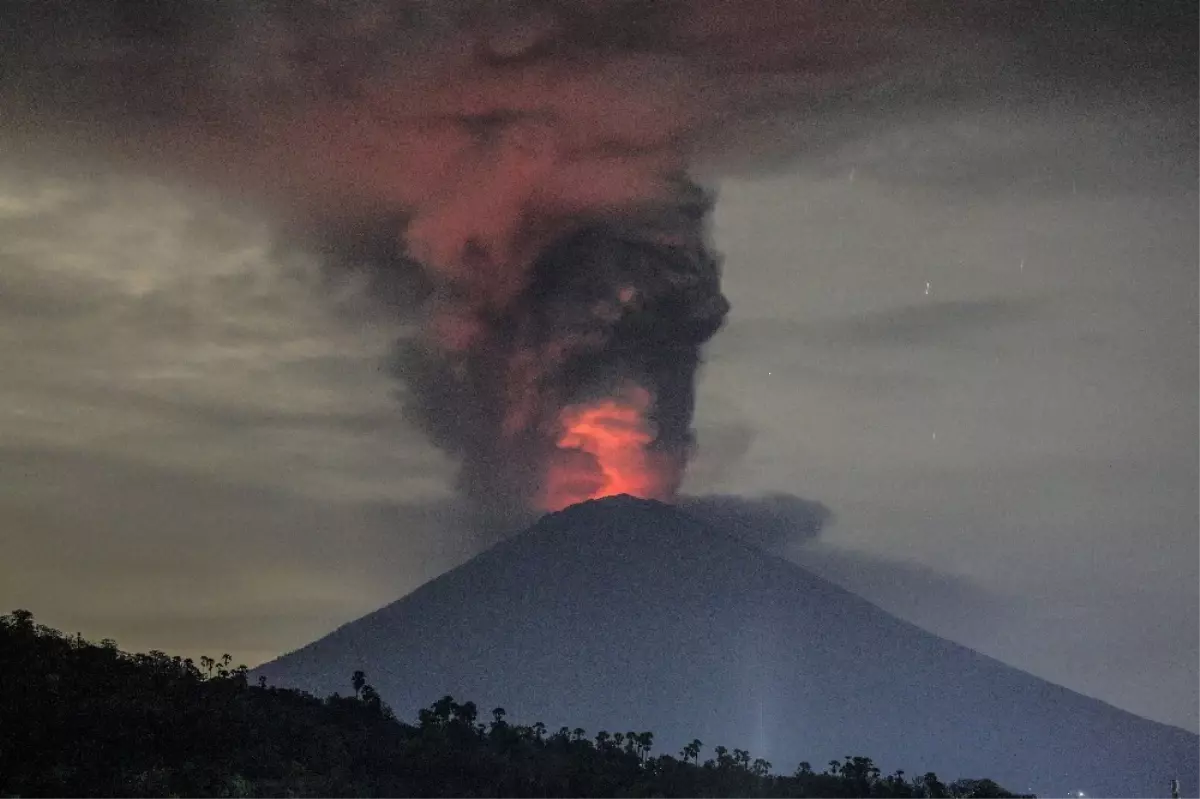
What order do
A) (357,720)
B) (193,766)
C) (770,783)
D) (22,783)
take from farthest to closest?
1. (770,783)
2. (357,720)
3. (193,766)
4. (22,783)

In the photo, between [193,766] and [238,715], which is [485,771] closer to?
[238,715]

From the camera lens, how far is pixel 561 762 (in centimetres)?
9569

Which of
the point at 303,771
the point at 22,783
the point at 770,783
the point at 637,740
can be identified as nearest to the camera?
the point at 22,783

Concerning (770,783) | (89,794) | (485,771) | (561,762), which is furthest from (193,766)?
(770,783)

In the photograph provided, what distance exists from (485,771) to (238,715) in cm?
1589

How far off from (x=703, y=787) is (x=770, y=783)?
20.6 ft

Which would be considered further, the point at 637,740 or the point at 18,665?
the point at 637,740

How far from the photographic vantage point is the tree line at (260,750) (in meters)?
64.4

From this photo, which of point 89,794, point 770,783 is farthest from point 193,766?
point 770,783

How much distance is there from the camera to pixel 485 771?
8700 centimetres

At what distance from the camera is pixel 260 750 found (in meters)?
74.4

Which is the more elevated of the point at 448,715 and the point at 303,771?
the point at 448,715

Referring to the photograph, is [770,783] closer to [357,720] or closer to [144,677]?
[357,720]

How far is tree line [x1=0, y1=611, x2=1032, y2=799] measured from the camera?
Result: 211ft
